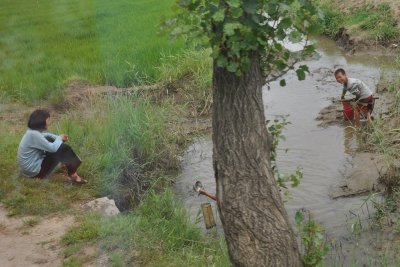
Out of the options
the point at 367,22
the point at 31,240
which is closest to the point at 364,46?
the point at 367,22

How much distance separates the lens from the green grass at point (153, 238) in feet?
13.4

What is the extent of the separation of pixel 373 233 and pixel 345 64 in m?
6.08

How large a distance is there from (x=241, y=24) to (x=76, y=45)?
790 centimetres

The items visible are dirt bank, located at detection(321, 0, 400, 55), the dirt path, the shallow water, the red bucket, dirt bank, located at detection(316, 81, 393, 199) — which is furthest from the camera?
dirt bank, located at detection(321, 0, 400, 55)

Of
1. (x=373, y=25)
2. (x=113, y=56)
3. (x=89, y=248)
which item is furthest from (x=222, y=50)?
(x=373, y=25)

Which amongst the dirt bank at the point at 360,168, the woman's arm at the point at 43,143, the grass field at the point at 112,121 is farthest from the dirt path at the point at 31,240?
the dirt bank at the point at 360,168

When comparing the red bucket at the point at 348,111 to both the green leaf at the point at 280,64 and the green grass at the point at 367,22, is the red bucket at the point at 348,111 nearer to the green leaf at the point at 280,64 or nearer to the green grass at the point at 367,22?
the green grass at the point at 367,22

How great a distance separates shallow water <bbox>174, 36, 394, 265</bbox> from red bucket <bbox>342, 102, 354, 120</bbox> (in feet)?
0.56

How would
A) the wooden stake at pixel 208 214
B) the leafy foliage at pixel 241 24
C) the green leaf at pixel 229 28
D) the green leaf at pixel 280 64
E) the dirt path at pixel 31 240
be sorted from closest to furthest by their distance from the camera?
the green leaf at pixel 229 28, the leafy foliage at pixel 241 24, the green leaf at pixel 280 64, the dirt path at pixel 31 240, the wooden stake at pixel 208 214

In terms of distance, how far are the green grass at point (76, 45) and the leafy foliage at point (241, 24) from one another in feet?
17.9

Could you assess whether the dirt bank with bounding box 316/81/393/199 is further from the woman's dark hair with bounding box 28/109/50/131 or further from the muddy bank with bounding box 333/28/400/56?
the muddy bank with bounding box 333/28/400/56

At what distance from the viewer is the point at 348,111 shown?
7.30m

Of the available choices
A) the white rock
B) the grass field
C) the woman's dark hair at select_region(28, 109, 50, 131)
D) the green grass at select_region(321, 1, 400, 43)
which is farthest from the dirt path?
the green grass at select_region(321, 1, 400, 43)

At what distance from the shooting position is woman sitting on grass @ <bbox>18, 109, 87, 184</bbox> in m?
5.29
